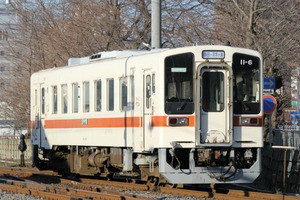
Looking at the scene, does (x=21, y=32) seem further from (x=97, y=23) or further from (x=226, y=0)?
(x=226, y=0)

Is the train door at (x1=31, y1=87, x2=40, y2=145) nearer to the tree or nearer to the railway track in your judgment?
the railway track

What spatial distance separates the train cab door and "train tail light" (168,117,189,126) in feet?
0.83

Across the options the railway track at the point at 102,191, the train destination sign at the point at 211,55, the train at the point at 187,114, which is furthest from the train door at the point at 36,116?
the train destination sign at the point at 211,55

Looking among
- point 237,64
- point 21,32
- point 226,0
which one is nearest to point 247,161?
point 237,64

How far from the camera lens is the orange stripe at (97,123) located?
577 inches

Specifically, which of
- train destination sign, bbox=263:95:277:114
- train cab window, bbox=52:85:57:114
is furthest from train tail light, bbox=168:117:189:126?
train cab window, bbox=52:85:57:114

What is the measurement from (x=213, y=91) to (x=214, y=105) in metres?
0.29

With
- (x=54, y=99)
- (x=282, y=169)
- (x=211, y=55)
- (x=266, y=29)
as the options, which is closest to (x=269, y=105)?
(x=282, y=169)

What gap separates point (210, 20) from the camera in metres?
23.0

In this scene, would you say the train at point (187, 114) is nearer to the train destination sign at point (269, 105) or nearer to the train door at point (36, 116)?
the train destination sign at point (269, 105)

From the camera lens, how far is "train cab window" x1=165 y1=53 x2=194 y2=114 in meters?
13.4

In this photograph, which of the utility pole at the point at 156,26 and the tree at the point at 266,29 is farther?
the tree at the point at 266,29

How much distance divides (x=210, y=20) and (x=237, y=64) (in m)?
9.40

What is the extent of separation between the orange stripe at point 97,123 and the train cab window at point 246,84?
2.21m
